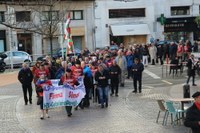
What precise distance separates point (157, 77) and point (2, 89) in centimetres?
961

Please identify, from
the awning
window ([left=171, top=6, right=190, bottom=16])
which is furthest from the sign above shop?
the awning

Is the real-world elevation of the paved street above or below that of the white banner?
below

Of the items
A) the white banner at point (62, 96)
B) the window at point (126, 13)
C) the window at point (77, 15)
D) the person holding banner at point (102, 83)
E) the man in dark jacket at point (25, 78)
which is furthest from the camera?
the window at point (126, 13)

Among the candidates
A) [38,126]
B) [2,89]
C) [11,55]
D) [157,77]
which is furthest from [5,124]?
[11,55]

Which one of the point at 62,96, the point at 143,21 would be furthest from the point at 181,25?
the point at 62,96

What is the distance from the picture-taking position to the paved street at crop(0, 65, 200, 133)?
15308mm

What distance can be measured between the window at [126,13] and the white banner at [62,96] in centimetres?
4000

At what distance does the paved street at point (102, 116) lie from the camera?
15.3m

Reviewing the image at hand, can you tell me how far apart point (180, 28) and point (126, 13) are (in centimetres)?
702

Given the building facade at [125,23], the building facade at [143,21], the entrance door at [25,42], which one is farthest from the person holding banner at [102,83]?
the building facade at [143,21]

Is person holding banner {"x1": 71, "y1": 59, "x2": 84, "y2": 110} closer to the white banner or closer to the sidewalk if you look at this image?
the sidewalk

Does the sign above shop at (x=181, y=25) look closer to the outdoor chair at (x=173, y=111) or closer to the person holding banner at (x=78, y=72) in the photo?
the person holding banner at (x=78, y=72)


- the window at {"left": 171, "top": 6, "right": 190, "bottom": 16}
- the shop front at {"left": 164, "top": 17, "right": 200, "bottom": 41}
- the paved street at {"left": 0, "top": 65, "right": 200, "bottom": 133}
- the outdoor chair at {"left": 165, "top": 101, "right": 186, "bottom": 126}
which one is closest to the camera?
the outdoor chair at {"left": 165, "top": 101, "right": 186, "bottom": 126}

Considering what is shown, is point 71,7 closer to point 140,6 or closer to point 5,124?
point 140,6
